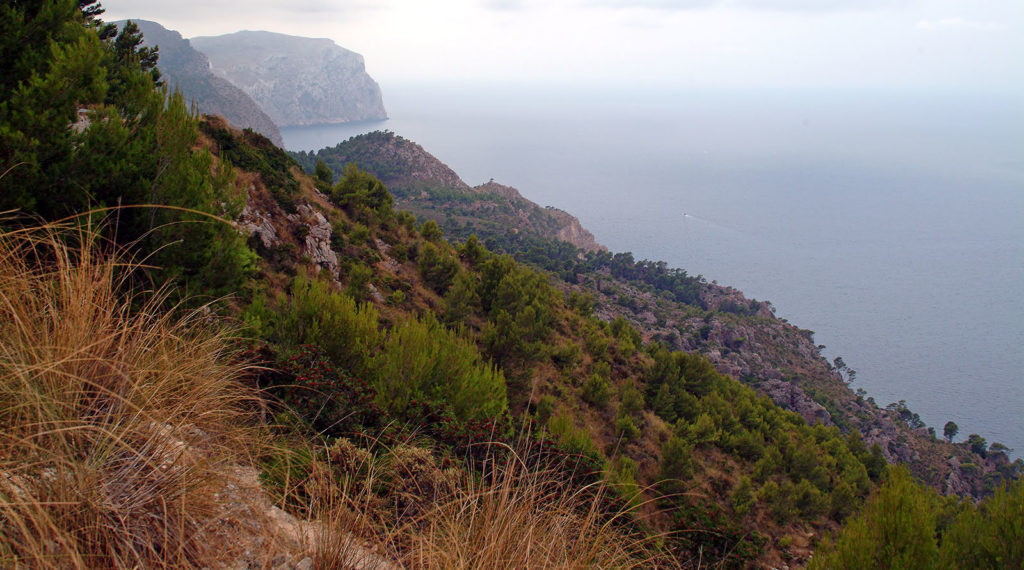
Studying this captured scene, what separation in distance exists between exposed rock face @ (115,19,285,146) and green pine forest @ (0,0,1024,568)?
332 ft

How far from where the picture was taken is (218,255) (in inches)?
205

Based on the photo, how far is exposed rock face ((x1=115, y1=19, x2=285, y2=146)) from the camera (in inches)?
4114

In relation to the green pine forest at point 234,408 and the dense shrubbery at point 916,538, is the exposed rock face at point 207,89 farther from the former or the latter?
the dense shrubbery at point 916,538

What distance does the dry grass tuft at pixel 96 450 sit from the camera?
4.77 feet

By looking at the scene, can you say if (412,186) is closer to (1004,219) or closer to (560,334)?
(560,334)

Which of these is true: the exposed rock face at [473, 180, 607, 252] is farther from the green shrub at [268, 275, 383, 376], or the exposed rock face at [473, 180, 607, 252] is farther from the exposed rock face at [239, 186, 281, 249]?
the green shrub at [268, 275, 383, 376]

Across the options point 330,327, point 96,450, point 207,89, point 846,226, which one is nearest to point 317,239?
point 330,327

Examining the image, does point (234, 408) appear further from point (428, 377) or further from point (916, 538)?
point (916, 538)

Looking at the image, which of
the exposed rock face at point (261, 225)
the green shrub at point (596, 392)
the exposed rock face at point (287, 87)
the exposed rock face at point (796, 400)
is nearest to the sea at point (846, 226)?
the exposed rock face at point (287, 87)

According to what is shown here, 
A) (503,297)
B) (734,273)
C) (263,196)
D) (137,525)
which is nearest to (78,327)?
(137,525)

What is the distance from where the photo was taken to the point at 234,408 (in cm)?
279

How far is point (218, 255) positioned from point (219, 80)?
140568 mm

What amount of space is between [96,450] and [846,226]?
133 m

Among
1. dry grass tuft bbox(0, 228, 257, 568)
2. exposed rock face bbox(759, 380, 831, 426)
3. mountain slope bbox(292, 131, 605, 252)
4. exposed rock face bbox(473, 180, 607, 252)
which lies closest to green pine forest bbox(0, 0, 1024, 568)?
dry grass tuft bbox(0, 228, 257, 568)
